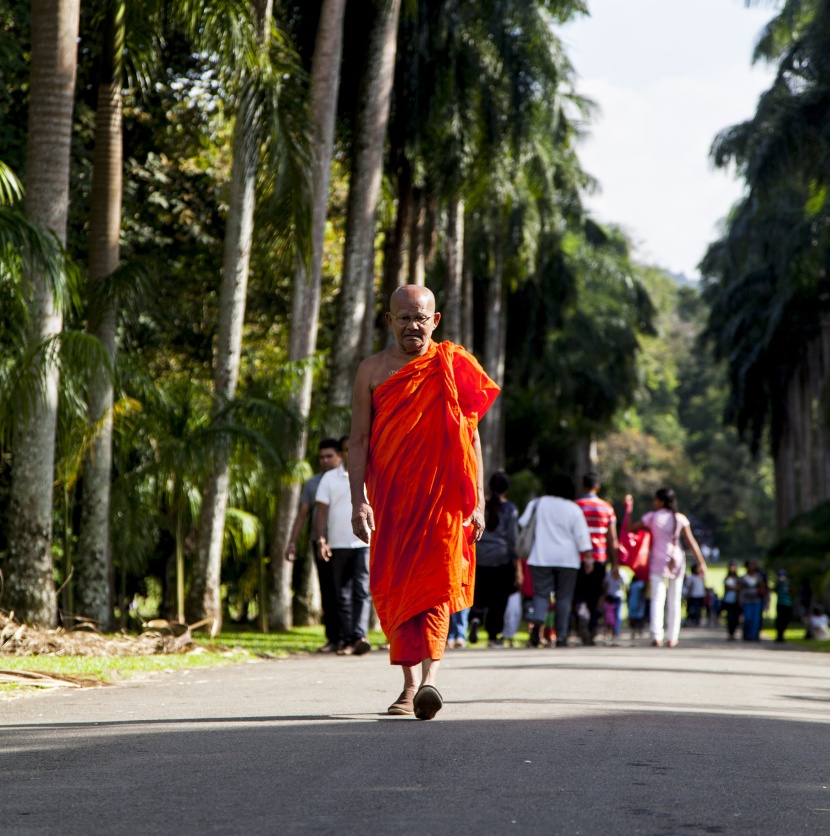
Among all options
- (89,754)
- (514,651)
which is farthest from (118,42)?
(89,754)

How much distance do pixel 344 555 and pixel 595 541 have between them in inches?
187

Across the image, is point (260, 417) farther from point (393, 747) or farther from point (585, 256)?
point (585, 256)

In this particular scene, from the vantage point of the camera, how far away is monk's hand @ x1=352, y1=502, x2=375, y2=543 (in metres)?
7.27

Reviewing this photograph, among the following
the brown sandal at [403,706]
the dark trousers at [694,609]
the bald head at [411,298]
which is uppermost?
the bald head at [411,298]

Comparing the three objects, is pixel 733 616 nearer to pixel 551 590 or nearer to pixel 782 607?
pixel 782 607

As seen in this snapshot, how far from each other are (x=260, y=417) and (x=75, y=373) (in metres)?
4.26

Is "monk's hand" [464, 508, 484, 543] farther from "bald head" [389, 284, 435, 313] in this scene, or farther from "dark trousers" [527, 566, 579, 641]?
"dark trousers" [527, 566, 579, 641]

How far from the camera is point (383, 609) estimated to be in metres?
7.48

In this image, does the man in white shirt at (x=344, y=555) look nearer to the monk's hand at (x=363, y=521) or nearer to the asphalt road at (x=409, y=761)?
the asphalt road at (x=409, y=761)

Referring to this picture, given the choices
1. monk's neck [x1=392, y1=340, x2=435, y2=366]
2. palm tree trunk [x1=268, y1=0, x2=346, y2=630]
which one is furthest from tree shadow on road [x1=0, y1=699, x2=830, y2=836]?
palm tree trunk [x1=268, y1=0, x2=346, y2=630]

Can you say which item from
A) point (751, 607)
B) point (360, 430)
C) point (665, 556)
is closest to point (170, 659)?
point (360, 430)

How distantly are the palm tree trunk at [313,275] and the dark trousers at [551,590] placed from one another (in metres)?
→ 3.93

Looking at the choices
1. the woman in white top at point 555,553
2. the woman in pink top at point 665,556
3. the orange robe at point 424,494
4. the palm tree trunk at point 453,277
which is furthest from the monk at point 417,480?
the palm tree trunk at point 453,277

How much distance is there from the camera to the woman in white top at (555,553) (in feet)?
51.2
